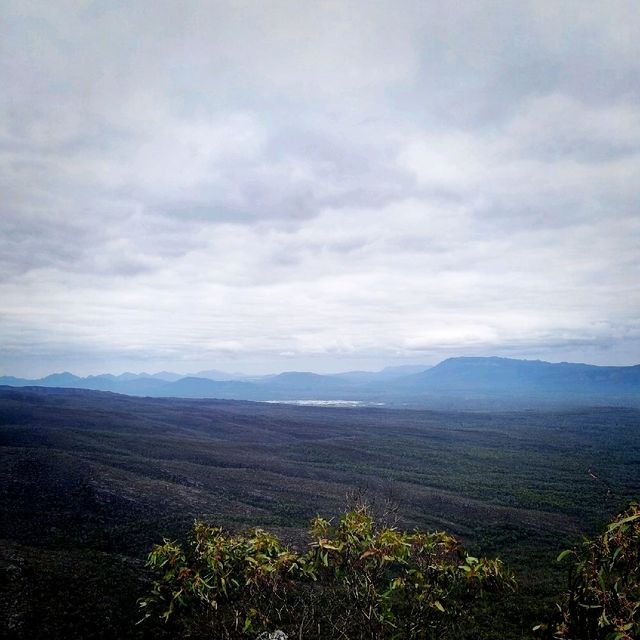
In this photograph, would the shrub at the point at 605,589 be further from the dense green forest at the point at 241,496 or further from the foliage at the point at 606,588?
the dense green forest at the point at 241,496

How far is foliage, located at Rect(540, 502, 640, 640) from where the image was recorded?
11.9ft

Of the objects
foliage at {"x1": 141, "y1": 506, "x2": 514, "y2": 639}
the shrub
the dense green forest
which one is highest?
the shrub

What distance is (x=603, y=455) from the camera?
89375 millimetres

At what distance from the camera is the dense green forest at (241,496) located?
65.2ft

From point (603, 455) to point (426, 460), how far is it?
42.1m

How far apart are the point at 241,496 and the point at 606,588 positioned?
156 feet

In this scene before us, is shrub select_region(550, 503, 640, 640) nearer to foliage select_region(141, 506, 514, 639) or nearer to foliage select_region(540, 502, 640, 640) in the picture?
foliage select_region(540, 502, 640, 640)

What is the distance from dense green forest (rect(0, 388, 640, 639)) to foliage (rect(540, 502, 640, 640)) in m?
0.78

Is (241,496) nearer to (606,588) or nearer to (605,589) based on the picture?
(606,588)

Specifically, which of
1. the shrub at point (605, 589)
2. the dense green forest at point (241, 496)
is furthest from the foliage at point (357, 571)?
the shrub at point (605, 589)

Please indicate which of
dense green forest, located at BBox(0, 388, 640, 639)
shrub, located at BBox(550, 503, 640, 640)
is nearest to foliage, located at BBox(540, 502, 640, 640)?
Answer: shrub, located at BBox(550, 503, 640, 640)

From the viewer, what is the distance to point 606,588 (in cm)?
376

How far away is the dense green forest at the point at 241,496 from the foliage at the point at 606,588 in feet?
2.55

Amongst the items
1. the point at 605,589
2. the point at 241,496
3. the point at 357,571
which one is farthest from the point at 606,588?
the point at 241,496
